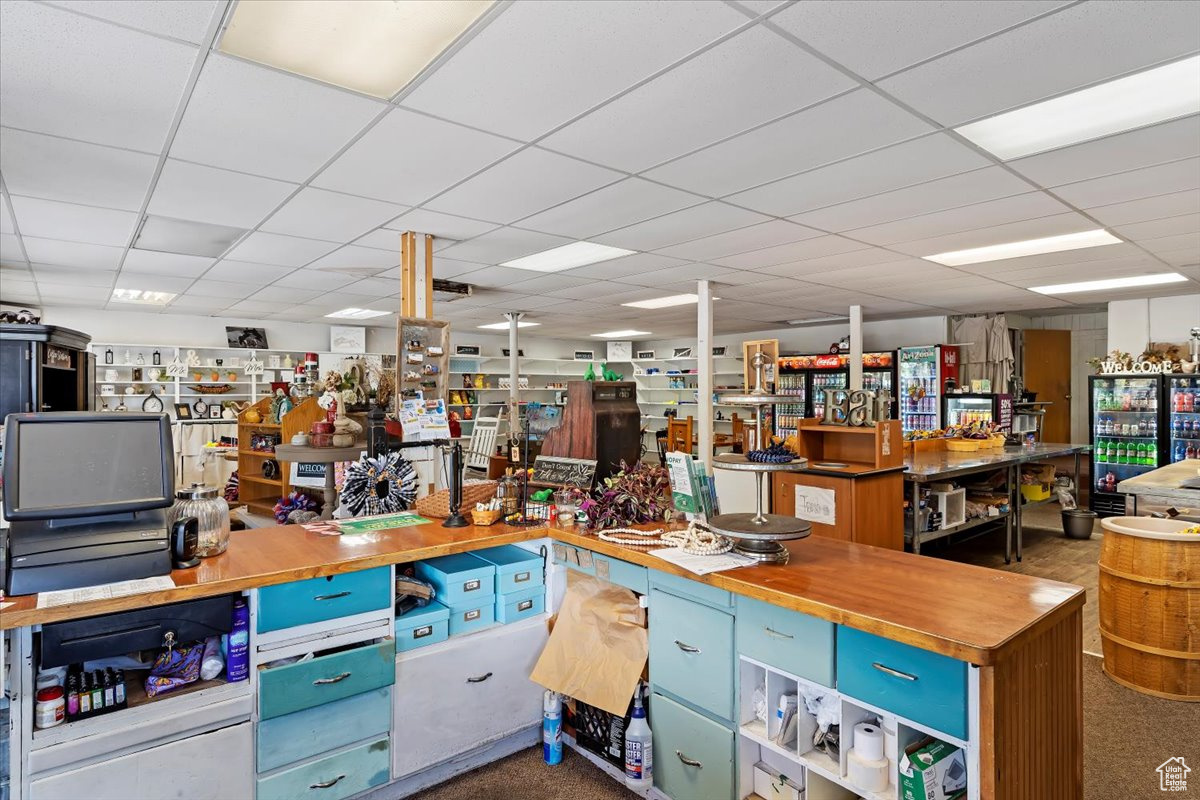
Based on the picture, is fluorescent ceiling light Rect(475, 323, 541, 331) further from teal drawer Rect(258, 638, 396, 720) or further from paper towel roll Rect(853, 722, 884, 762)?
paper towel roll Rect(853, 722, 884, 762)

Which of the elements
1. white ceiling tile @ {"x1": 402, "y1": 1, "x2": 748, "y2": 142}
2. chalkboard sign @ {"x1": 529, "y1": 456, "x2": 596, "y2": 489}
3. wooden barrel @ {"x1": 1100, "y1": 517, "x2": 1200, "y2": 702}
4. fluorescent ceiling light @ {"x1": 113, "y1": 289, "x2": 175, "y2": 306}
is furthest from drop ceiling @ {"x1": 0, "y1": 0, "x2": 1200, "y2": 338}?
wooden barrel @ {"x1": 1100, "y1": 517, "x2": 1200, "y2": 702}

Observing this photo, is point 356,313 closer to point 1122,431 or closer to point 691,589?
point 691,589

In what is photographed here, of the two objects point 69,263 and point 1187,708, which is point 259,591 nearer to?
point 1187,708

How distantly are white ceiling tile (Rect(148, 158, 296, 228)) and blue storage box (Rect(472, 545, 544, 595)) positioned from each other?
222 centimetres

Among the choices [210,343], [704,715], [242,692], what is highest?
[210,343]

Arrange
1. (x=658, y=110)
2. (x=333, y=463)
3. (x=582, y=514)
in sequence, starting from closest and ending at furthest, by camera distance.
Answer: (x=658, y=110) → (x=582, y=514) → (x=333, y=463)

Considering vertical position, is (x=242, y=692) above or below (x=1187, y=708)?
above

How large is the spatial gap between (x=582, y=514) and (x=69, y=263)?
5.20 m

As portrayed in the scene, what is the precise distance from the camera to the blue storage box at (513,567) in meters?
2.65

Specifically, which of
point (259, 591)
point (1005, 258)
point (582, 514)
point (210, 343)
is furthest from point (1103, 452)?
point (210, 343)

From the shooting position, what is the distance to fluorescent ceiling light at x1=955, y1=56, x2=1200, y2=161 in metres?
2.32

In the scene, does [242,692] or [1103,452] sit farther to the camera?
[1103,452]

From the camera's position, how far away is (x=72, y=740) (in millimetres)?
1774

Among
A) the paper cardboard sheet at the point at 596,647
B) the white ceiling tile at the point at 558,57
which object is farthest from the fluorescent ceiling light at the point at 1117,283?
the paper cardboard sheet at the point at 596,647
